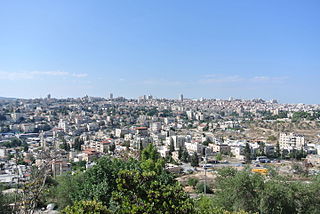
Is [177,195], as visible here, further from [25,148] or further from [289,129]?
[289,129]

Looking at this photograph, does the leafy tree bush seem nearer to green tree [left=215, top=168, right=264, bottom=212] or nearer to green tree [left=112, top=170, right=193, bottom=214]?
green tree [left=112, top=170, right=193, bottom=214]

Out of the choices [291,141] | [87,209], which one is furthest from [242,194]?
[291,141]

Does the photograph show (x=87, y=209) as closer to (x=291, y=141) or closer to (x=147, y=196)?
(x=147, y=196)

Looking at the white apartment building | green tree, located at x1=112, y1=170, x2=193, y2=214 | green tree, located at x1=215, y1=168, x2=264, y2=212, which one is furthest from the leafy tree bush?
the white apartment building

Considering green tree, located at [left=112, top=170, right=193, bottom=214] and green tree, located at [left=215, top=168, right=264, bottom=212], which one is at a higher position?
green tree, located at [left=112, top=170, right=193, bottom=214]

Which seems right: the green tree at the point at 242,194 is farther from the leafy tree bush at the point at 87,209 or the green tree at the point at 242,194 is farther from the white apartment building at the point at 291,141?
the white apartment building at the point at 291,141

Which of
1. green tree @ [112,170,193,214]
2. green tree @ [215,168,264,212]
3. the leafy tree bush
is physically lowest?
green tree @ [215,168,264,212]

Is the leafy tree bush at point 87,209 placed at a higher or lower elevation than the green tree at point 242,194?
higher

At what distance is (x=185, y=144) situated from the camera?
1529 inches

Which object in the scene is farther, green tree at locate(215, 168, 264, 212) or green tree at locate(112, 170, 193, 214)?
green tree at locate(215, 168, 264, 212)

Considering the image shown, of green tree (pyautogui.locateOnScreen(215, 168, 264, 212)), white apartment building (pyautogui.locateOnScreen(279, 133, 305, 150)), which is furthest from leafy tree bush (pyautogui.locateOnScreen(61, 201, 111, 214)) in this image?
white apartment building (pyautogui.locateOnScreen(279, 133, 305, 150))

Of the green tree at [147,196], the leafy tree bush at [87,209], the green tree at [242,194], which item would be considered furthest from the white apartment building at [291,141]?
the leafy tree bush at [87,209]

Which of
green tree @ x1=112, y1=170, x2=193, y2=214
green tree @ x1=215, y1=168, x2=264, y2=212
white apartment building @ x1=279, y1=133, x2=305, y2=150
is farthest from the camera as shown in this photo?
white apartment building @ x1=279, y1=133, x2=305, y2=150

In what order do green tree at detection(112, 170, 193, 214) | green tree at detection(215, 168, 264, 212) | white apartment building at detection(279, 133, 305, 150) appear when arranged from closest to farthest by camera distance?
green tree at detection(112, 170, 193, 214)
green tree at detection(215, 168, 264, 212)
white apartment building at detection(279, 133, 305, 150)
